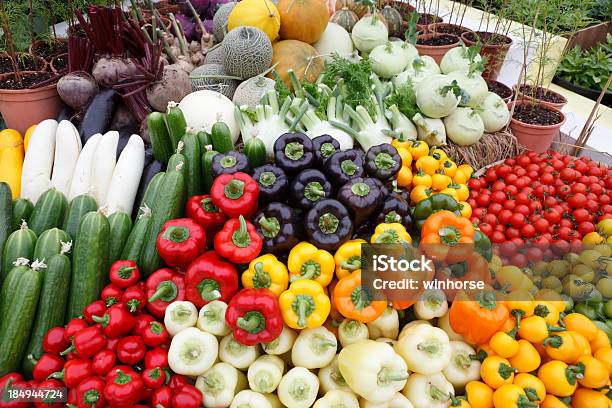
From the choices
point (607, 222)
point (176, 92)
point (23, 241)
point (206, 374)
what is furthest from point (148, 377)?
point (607, 222)

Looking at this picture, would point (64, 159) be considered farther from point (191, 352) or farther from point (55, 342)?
point (191, 352)

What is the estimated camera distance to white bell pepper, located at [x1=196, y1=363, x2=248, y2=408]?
1.65m

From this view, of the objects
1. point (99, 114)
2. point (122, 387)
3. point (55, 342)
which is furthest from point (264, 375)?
point (99, 114)

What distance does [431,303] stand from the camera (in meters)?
1.88

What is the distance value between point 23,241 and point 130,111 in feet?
3.89

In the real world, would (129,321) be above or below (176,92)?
below

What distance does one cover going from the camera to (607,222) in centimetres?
247

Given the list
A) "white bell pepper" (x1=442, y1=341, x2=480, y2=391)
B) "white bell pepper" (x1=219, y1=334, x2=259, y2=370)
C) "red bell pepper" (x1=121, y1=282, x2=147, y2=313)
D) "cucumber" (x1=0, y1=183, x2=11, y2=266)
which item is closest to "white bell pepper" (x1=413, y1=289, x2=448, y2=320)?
"white bell pepper" (x1=442, y1=341, x2=480, y2=391)

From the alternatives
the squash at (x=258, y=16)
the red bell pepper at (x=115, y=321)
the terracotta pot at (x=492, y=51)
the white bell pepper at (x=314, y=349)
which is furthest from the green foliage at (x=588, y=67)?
the red bell pepper at (x=115, y=321)

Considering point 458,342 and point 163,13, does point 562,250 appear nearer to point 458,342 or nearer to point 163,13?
point 458,342

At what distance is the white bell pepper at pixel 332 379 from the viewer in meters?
1.70

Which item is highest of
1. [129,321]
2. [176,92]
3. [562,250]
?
[176,92]

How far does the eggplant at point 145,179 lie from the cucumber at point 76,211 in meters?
0.28

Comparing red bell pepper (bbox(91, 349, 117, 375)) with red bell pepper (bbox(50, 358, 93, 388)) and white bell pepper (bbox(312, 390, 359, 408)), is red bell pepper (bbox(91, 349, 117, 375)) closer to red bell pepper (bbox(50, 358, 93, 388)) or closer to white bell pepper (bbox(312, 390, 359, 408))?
red bell pepper (bbox(50, 358, 93, 388))
